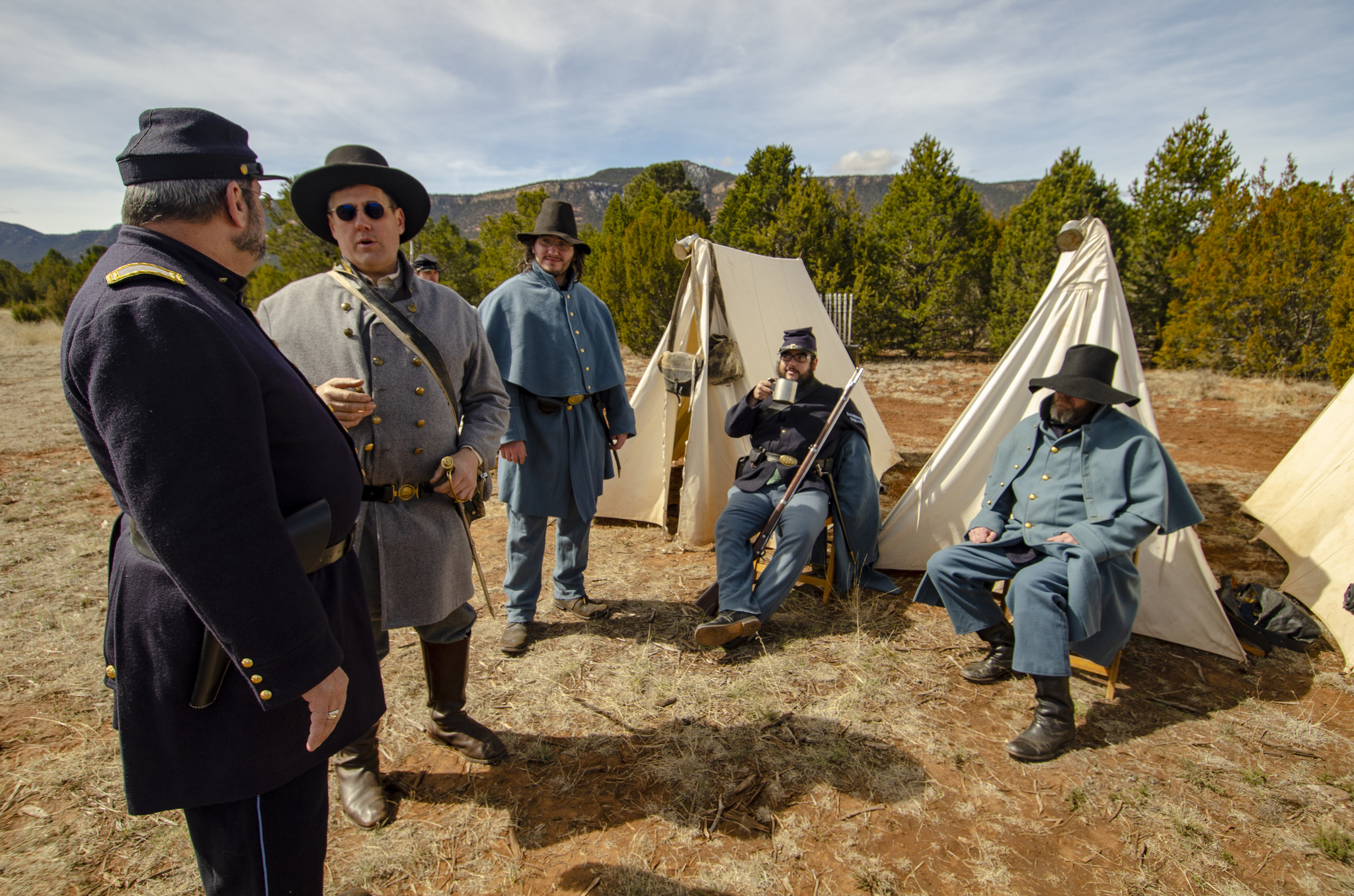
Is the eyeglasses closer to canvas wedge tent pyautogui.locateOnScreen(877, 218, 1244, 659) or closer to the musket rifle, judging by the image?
the musket rifle

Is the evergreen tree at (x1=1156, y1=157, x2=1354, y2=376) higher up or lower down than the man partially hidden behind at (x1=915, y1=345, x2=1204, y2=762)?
higher up

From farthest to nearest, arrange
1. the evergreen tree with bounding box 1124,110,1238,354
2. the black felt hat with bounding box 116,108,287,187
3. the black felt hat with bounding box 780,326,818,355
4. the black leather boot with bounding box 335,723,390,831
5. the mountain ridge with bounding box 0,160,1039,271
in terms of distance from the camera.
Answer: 1. the mountain ridge with bounding box 0,160,1039,271
2. the evergreen tree with bounding box 1124,110,1238,354
3. the black felt hat with bounding box 780,326,818,355
4. the black leather boot with bounding box 335,723,390,831
5. the black felt hat with bounding box 116,108,287,187

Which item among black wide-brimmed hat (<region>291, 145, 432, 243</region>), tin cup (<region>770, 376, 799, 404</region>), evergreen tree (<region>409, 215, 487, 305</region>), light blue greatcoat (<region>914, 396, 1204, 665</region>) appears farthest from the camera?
evergreen tree (<region>409, 215, 487, 305</region>)

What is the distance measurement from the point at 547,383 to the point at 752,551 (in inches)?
51.2

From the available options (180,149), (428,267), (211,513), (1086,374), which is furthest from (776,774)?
(428,267)

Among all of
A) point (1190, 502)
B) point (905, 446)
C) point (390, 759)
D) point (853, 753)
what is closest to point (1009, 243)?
point (905, 446)

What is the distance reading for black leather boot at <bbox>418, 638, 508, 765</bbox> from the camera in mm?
2184

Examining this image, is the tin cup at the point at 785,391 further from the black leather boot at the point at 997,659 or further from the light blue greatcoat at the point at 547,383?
the black leather boot at the point at 997,659

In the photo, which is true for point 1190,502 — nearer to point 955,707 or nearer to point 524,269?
point 955,707

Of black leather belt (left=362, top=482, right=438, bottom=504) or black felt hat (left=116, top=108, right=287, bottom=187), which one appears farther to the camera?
black leather belt (left=362, top=482, right=438, bottom=504)

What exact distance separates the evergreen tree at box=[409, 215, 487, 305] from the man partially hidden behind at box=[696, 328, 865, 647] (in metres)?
15.8

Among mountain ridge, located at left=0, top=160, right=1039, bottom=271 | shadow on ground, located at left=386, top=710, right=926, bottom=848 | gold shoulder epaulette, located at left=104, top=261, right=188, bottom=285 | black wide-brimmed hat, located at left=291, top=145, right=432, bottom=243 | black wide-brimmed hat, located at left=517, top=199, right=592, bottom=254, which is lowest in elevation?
shadow on ground, located at left=386, top=710, right=926, bottom=848

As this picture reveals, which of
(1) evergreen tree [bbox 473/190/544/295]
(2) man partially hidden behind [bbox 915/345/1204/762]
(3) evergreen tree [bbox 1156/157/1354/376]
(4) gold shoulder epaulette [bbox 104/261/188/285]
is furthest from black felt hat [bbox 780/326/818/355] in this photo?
(1) evergreen tree [bbox 473/190/544/295]

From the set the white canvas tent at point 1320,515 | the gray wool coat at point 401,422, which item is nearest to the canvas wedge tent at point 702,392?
the gray wool coat at point 401,422
